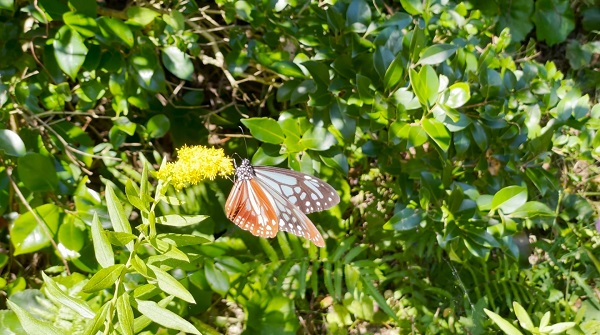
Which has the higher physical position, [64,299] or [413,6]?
[413,6]

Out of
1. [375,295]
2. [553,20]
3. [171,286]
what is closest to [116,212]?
[171,286]

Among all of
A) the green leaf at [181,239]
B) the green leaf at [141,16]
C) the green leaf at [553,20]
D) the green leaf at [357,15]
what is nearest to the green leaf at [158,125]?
the green leaf at [141,16]

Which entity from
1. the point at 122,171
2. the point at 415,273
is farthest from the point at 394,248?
the point at 122,171

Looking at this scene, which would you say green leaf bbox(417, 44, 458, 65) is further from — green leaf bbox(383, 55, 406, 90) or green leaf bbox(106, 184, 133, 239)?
green leaf bbox(106, 184, 133, 239)

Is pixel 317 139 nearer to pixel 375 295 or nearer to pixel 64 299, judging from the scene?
pixel 375 295

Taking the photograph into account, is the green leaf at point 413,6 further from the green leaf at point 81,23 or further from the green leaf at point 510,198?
the green leaf at point 81,23

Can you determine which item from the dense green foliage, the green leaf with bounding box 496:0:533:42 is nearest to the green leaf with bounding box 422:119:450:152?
the dense green foliage
